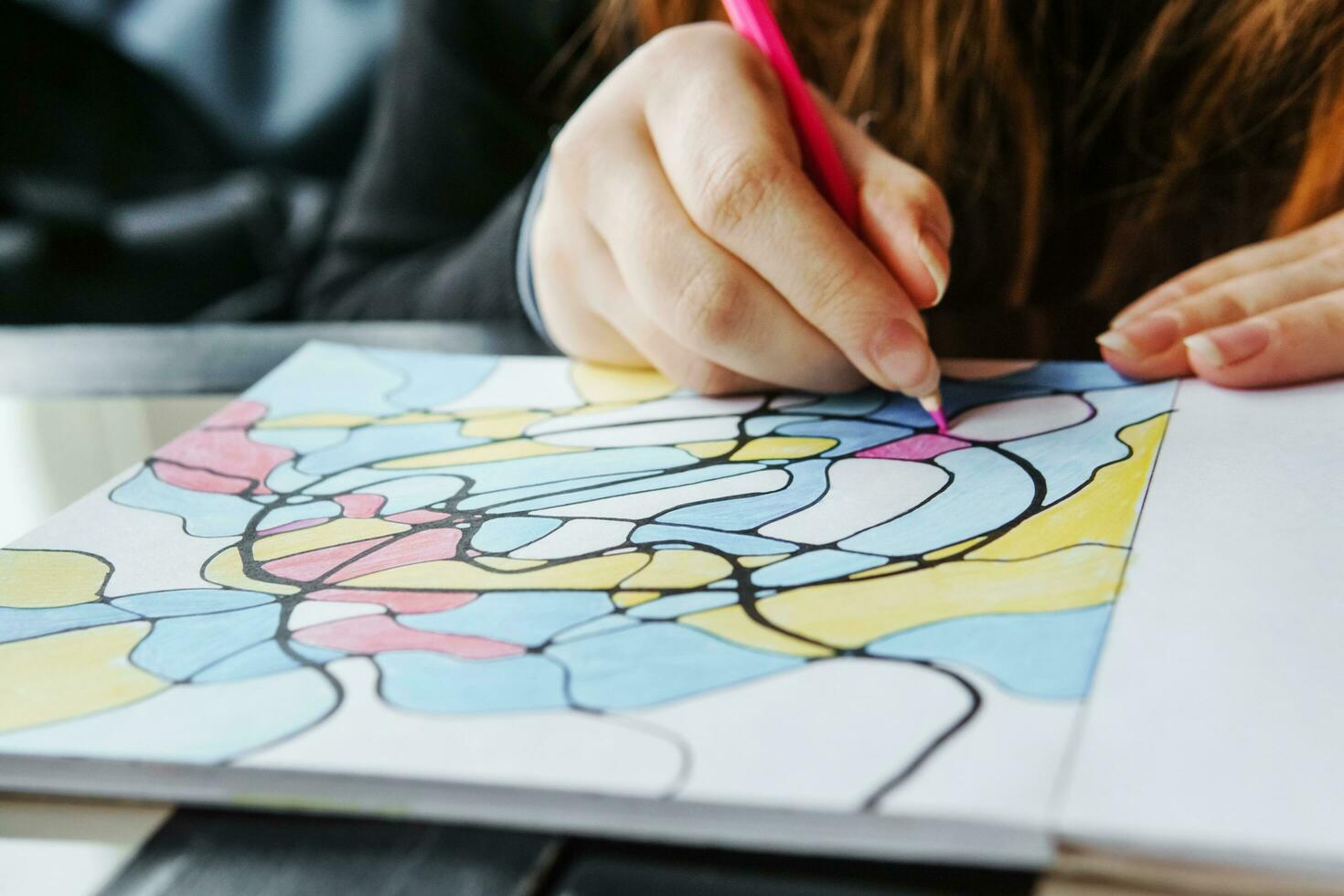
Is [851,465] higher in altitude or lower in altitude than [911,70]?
lower

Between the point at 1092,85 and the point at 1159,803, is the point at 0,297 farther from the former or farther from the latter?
the point at 1159,803

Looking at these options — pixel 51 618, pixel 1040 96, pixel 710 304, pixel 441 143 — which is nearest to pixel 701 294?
pixel 710 304

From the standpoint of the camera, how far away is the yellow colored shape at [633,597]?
24 cm

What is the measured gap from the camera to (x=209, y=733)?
0.20 meters

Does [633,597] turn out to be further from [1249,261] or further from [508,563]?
[1249,261]

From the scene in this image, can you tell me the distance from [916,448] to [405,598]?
0.16 meters

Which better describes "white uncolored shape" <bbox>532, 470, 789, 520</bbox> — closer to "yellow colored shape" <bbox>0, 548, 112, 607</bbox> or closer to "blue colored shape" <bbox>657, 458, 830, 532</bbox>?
"blue colored shape" <bbox>657, 458, 830, 532</bbox>

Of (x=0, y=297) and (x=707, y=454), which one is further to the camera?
(x=0, y=297)

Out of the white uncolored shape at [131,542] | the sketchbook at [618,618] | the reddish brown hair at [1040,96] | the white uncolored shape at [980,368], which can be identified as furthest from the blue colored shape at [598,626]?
the reddish brown hair at [1040,96]

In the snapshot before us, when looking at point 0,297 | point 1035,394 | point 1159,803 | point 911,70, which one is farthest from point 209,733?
point 0,297

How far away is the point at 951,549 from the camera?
10.3 inches

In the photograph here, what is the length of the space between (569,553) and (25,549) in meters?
0.16

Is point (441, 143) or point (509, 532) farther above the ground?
point (441, 143)

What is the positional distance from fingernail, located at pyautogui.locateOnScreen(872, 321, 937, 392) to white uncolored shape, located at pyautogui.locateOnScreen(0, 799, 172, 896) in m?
0.24
